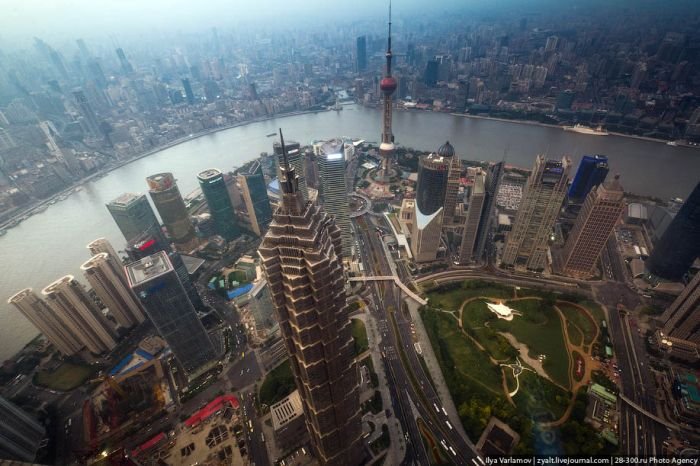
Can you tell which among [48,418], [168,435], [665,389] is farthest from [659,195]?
[48,418]

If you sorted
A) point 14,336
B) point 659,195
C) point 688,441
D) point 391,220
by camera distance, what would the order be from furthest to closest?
point 659,195 < point 391,220 < point 14,336 < point 688,441

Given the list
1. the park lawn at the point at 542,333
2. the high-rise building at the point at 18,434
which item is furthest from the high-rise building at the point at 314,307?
the high-rise building at the point at 18,434

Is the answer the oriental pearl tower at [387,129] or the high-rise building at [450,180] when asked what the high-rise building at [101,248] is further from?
the oriental pearl tower at [387,129]

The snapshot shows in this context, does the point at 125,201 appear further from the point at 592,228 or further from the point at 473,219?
the point at 592,228

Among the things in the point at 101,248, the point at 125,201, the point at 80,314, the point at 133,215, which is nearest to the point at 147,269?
the point at 80,314

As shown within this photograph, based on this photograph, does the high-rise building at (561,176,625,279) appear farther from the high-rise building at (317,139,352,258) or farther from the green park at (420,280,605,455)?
the high-rise building at (317,139,352,258)

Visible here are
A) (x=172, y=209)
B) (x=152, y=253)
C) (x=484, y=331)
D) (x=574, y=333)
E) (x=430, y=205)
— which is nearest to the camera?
(x=574, y=333)

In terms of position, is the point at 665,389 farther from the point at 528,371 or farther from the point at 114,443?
the point at 114,443
